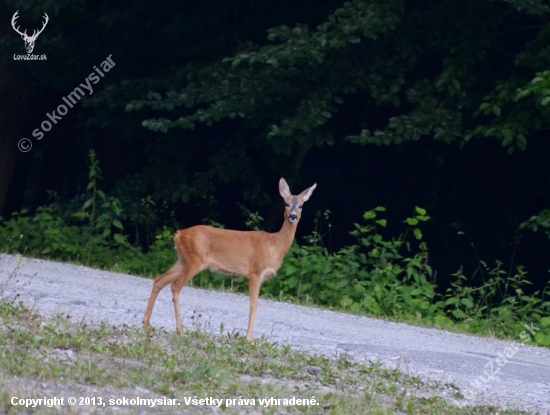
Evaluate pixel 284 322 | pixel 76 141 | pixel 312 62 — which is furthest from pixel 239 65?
pixel 76 141

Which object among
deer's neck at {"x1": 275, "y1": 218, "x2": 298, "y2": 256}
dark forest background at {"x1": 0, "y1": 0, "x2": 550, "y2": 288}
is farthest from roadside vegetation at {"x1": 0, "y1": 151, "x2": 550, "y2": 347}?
deer's neck at {"x1": 275, "y1": 218, "x2": 298, "y2": 256}

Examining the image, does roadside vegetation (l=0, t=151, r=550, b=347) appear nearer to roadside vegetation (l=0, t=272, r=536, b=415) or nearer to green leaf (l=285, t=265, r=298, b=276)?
green leaf (l=285, t=265, r=298, b=276)

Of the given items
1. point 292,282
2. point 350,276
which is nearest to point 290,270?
point 292,282

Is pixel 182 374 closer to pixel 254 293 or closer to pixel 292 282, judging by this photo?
pixel 254 293

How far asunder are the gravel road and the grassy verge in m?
0.55

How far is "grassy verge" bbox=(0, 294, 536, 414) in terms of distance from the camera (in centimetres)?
557

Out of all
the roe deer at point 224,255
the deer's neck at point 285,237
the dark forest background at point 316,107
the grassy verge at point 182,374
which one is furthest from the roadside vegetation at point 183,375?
the dark forest background at point 316,107

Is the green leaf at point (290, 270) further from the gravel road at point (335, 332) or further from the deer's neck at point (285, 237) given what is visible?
the deer's neck at point (285, 237)

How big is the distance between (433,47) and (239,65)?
296 centimetres

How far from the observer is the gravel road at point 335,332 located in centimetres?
791

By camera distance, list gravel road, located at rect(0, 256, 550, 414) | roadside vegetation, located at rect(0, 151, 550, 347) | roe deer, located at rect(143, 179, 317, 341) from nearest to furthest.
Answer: gravel road, located at rect(0, 256, 550, 414) < roe deer, located at rect(143, 179, 317, 341) < roadside vegetation, located at rect(0, 151, 550, 347)

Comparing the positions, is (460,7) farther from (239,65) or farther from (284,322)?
(284,322)

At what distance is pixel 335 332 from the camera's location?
9711mm

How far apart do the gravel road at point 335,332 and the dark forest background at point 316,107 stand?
128 inches
